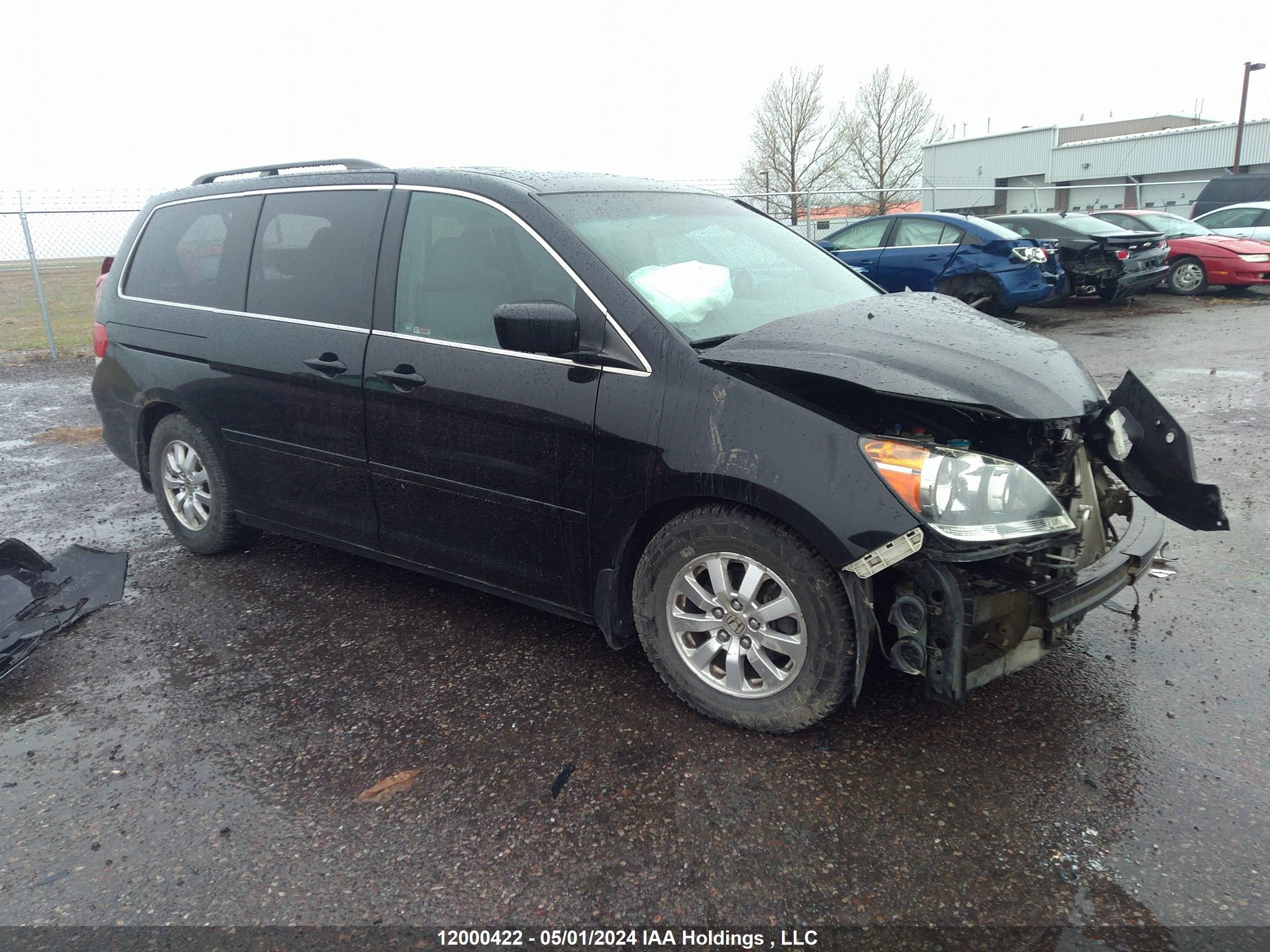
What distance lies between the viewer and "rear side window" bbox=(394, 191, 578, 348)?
3310 millimetres

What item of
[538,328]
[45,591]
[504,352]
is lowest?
[45,591]

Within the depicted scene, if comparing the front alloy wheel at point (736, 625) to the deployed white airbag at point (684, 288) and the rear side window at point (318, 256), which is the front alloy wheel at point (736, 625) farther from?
the rear side window at point (318, 256)

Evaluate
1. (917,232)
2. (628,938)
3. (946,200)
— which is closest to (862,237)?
(917,232)

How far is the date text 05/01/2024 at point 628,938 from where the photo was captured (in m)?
2.14

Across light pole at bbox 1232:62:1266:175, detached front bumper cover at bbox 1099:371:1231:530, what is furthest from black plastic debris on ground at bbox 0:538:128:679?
light pole at bbox 1232:62:1266:175

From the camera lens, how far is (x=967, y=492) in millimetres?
2584

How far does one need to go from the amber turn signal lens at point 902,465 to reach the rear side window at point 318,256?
7.08 ft

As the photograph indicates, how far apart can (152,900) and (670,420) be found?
1.98 m

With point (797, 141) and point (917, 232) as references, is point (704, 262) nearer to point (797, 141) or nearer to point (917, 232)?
point (917, 232)

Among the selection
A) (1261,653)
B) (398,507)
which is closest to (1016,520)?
(1261,653)

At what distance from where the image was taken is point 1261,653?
336 cm

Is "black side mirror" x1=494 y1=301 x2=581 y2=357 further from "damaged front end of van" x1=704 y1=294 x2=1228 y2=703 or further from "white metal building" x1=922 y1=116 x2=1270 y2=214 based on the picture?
"white metal building" x1=922 y1=116 x2=1270 y2=214

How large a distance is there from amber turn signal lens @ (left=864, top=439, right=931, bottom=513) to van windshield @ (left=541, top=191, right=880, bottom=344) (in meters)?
0.73

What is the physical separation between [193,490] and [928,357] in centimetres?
372
